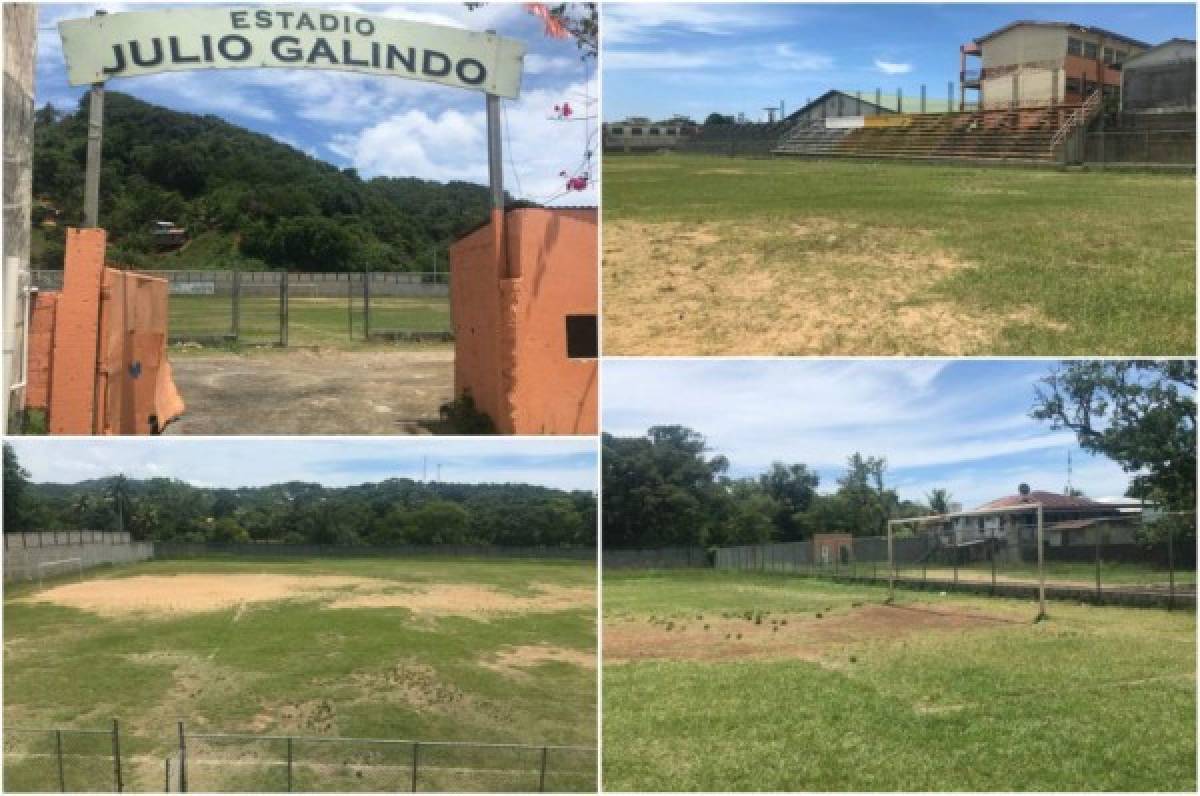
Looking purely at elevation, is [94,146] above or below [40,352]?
above

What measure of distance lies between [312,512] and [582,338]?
263 inches

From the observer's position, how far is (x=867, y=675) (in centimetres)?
796

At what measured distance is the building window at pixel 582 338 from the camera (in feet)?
22.7

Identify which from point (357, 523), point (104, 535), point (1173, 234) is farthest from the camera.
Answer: point (357, 523)

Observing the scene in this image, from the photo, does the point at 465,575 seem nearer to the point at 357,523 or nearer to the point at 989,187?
the point at 357,523

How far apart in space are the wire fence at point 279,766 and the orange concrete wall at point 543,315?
254 cm

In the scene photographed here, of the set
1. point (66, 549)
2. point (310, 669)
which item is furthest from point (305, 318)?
point (66, 549)

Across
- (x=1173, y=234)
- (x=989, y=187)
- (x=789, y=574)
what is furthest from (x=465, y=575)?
(x=1173, y=234)

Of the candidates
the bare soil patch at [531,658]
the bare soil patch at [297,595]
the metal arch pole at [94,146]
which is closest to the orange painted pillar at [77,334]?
the metal arch pole at [94,146]

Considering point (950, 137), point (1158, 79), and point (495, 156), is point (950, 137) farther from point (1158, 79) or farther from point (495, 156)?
point (495, 156)

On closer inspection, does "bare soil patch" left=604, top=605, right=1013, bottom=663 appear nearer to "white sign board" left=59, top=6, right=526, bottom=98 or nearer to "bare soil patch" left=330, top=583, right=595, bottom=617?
"white sign board" left=59, top=6, right=526, bottom=98

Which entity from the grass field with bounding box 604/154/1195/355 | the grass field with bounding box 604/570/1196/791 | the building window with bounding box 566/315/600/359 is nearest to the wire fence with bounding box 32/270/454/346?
the grass field with bounding box 604/154/1195/355

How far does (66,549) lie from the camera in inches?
469

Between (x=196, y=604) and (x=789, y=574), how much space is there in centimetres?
1109
